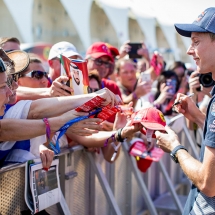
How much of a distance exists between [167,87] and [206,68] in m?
3.51

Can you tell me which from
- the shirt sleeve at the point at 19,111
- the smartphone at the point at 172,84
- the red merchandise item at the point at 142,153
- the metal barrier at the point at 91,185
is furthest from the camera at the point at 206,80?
the smartphone at the point at 172,84

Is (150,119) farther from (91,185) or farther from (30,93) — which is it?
(91,185)

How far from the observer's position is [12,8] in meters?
25.7

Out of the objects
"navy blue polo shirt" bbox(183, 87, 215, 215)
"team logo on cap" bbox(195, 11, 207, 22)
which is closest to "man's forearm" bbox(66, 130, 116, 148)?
"navy blue polo shirt" bbox(183, 87, 215, 215)

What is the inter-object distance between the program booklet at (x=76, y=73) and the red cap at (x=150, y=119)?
0.41m

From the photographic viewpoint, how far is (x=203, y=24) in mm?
2309

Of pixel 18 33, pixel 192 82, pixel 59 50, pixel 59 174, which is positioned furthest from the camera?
pixel 18 33

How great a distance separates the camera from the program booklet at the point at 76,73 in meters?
2.79

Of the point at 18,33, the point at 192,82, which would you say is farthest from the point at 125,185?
the point at 18,33

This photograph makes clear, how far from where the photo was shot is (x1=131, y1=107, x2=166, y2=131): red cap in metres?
2.63

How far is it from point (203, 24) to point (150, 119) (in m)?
0.68

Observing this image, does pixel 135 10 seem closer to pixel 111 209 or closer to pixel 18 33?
pixel 18 33

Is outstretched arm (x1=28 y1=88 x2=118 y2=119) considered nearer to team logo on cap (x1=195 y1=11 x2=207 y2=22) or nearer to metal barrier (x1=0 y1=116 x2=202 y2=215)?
metal barrier (x1=0 y1=116 x2=202 y2=215)

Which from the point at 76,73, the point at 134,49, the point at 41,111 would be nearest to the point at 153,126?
the point at 76,73
